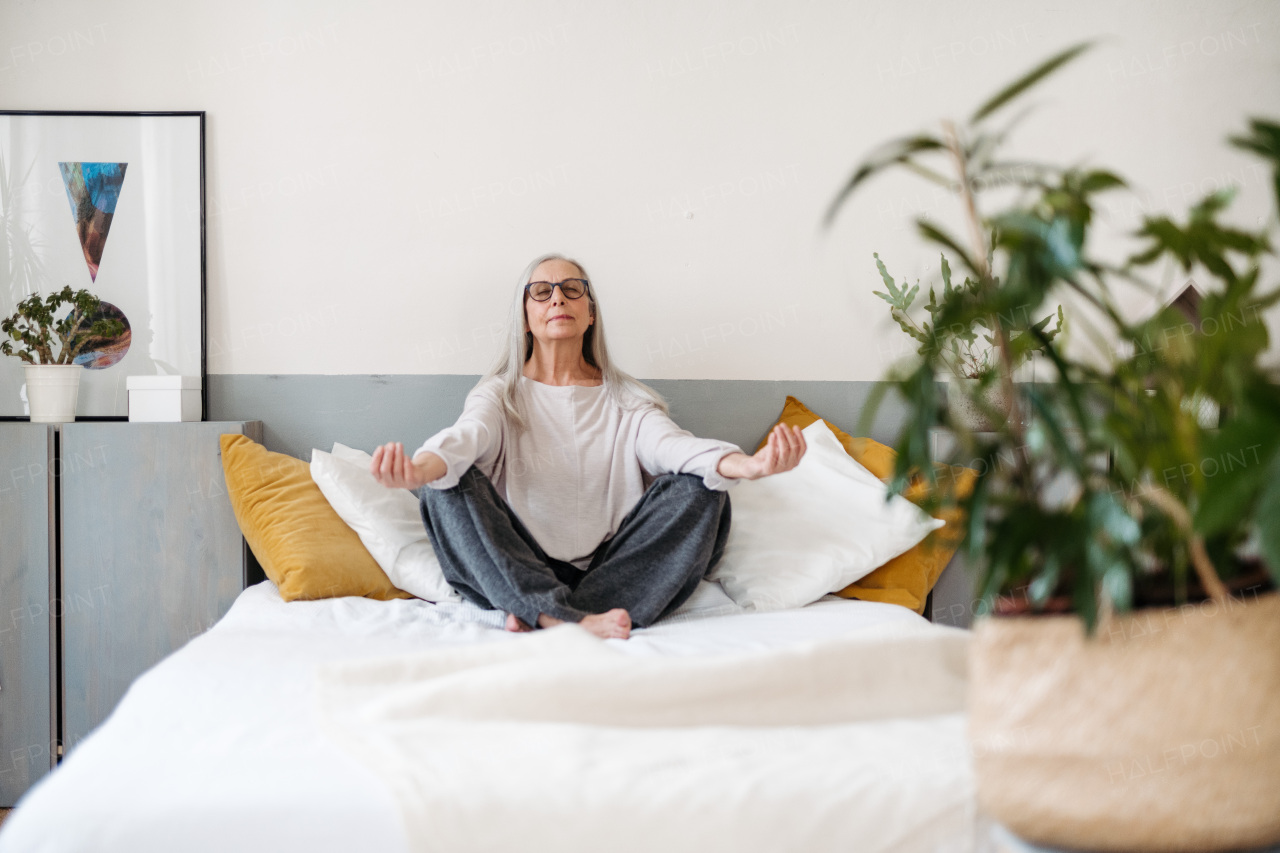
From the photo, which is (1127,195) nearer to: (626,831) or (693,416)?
(693,416)

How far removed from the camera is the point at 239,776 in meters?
0.93

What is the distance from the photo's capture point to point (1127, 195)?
2.44 metres

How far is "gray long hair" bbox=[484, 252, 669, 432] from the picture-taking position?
7.14ft

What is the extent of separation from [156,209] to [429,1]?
2.99 feet

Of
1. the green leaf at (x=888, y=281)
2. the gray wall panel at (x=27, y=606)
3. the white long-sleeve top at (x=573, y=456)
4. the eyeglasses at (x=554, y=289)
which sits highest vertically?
the green leaf at (x=888, y=281)

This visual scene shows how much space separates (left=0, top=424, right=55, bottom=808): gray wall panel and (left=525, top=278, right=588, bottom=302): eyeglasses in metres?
1.16

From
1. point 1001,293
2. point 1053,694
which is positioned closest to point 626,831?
point 1053,694

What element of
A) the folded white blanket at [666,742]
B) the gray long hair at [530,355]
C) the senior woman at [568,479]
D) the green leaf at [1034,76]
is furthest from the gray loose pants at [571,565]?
the green leaf at [1034,76]

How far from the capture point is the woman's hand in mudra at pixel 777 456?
5.62 feet

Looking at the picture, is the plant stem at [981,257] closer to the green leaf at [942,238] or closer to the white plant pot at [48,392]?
the green leaf at [942,238]

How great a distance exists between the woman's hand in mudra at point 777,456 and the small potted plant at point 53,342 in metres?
1.61

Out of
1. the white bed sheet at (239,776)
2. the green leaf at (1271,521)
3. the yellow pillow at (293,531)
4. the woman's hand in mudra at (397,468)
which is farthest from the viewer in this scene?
the yellow pillow at (293,531)

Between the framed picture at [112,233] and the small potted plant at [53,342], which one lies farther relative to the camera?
the framed picture at [112,233]

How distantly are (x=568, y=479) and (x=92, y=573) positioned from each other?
3.68 ft
